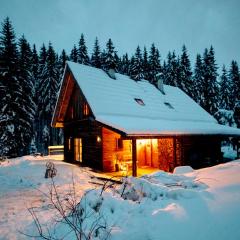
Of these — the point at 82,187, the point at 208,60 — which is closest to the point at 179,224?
the point at 82,187

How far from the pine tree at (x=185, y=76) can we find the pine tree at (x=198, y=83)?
1.76m

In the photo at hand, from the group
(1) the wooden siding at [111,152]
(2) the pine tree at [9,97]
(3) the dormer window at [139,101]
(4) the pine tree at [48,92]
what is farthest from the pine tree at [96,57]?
(1) the wooden siding at [111,152]

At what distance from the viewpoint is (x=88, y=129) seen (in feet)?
56.3

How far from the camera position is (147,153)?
1908 cm

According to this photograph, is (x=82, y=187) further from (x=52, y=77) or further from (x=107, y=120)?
(x=52, y=77)

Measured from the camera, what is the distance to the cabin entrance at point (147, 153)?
59.6 ft

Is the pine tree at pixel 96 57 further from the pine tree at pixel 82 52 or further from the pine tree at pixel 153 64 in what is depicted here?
the pine tree at pixel 153 64

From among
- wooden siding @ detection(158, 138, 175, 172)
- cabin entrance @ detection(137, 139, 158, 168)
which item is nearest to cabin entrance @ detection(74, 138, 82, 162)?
cabin entrance @ detection(137, 139, 158, 168)

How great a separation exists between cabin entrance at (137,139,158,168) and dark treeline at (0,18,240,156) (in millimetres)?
11686

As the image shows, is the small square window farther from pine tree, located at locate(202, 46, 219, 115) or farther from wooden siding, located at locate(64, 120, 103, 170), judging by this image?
pine tree, located at locate(202, 46, 219, 115)

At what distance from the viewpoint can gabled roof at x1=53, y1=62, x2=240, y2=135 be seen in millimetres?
14203

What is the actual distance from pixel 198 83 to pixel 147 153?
87.9 feet

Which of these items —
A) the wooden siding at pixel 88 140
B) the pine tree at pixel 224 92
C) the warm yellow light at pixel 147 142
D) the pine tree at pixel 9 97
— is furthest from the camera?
the pine tree at pixel 224 92

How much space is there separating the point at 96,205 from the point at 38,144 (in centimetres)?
4033
